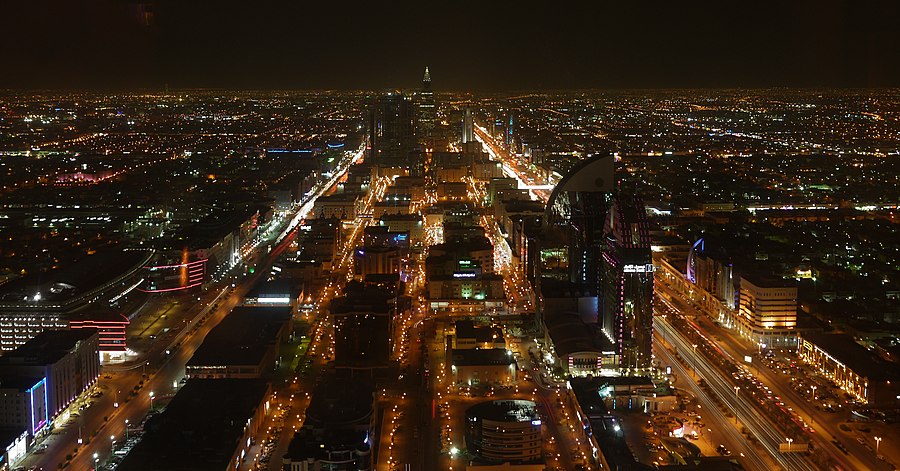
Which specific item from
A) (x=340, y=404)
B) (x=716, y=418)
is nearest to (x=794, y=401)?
(x=716, y=418)

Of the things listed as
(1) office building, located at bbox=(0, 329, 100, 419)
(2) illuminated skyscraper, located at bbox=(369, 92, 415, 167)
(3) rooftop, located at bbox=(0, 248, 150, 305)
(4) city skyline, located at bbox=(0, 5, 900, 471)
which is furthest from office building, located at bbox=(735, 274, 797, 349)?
(2) illuminated skyscraper, located at bbox=(369, 92, 415, 167)

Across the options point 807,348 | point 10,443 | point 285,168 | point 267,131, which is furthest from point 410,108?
point 10,443

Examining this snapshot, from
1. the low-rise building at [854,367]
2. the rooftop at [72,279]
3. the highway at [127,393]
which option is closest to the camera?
the highway at [127,393]

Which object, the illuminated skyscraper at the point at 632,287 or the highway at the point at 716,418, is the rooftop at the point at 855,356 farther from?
the illuminated skyscraper at the point at 632,287

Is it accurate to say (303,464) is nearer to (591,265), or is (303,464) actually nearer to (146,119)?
(591,265)

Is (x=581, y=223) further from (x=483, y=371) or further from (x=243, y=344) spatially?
(x=243, y=344)

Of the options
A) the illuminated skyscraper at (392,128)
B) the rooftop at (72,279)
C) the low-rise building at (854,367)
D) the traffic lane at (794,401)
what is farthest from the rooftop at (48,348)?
the illuminated skyscraper at (392,128)

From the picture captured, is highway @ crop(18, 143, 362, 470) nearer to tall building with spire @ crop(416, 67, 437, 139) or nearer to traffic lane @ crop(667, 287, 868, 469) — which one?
traffic lane @ crop(667, 287, 868, 469)
